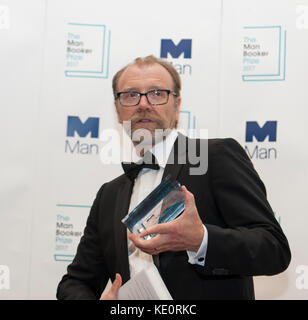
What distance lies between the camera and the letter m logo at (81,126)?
2955 mm

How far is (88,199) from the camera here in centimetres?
290

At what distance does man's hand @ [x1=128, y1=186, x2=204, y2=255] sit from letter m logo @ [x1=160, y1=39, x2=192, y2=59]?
5.55ft

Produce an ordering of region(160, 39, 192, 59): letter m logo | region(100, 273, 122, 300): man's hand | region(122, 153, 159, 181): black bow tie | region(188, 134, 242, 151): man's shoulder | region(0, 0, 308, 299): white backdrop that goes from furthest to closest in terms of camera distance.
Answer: region(160, 39, 192, 59): letter m logo, region(0, 0, 308, 299): white backdrop, region(122, 153, 159, 181): black bow tie, region(188, 134, 242, 151): man's shoulder, region(100, 273, 122, 300): man's hand

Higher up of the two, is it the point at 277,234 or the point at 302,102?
the point at 302,102

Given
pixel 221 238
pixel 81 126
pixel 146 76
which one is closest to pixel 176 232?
pixel 221 238

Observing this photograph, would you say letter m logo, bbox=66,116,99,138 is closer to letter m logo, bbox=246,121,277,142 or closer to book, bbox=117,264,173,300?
letter m logo, bbox=246,121,277,142

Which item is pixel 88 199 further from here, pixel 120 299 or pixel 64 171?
pixel 120 299

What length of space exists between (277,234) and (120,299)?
667 millimetres

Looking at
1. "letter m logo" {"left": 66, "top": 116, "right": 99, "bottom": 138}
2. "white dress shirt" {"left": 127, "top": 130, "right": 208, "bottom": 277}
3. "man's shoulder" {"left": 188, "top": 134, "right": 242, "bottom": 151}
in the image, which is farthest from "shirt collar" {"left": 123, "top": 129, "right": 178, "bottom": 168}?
"letter m logo" {"left": 66, "top": 116, "right": 99, "bottom": 138}

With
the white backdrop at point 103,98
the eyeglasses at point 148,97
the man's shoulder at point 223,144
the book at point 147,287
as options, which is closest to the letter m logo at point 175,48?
the white backdrop at point 103,98

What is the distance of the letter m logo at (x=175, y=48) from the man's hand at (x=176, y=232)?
1.69 m

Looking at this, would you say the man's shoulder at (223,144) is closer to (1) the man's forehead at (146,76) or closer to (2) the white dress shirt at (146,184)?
(2) the white dress shirt at (146,184)

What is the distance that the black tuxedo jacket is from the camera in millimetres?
1590
